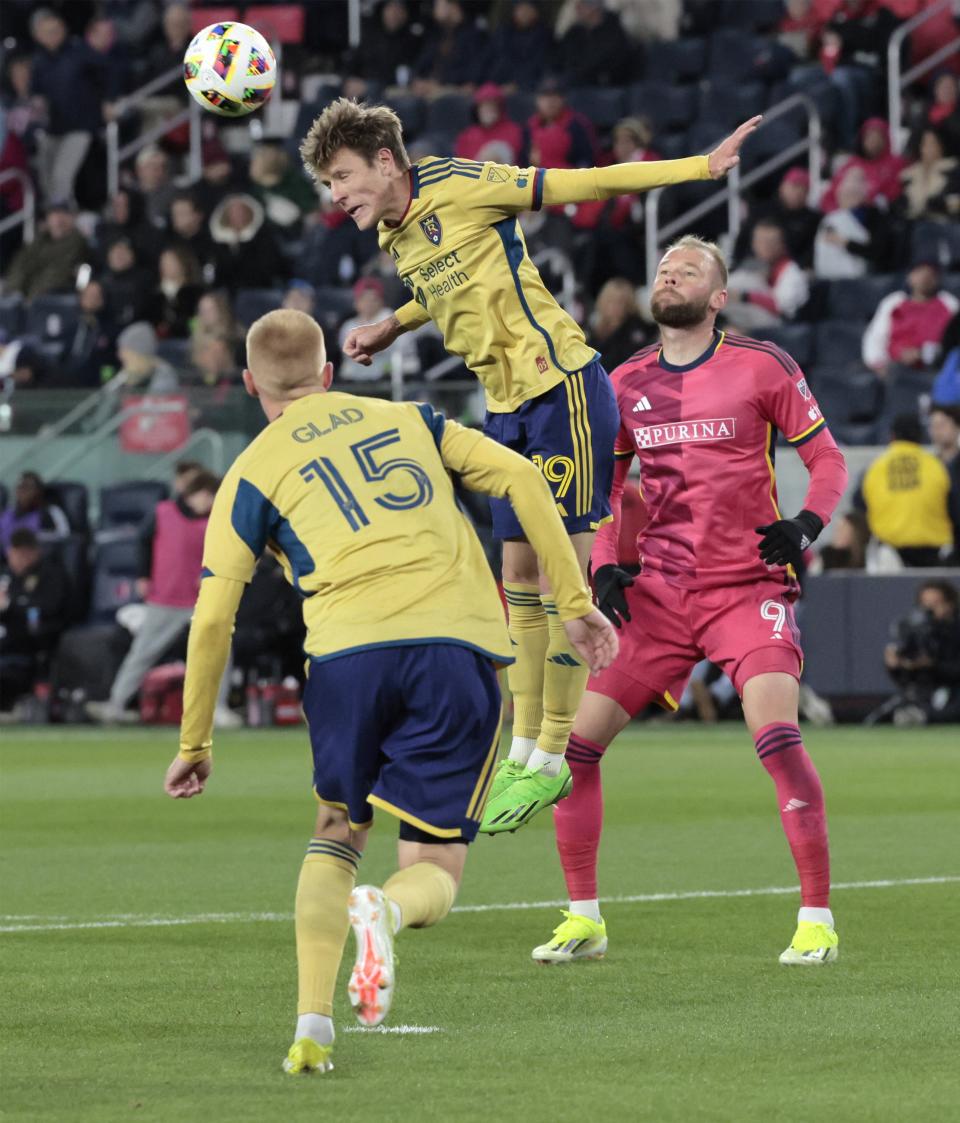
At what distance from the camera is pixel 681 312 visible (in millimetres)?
8297

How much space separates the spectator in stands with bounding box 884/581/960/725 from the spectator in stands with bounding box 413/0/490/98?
9.74m

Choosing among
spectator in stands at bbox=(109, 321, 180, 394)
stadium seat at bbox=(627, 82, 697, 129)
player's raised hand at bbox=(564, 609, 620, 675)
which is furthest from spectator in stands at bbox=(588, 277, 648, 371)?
player's raised hand at bbox=(564, 609, 620, 675)

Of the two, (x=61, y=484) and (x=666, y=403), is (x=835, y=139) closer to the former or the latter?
(x=61, y=484)

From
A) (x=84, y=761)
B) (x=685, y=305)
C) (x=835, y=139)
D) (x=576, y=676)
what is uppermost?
(x=835, y=139)

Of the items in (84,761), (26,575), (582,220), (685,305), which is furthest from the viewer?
(582,220)

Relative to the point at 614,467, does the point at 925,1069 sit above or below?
below

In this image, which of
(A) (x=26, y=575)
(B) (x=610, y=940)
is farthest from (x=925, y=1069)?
(A) (x=26, y=575)

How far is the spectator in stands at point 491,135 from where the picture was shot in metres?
24.2

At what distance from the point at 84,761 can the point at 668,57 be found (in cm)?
1201

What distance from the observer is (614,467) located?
866 centimetres

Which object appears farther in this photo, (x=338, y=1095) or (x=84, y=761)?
(x=84, y=761)

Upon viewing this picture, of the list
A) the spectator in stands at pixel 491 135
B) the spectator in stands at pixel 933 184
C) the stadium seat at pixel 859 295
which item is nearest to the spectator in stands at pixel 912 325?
the stadium seat at pixel 859 295

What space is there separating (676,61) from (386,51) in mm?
3400

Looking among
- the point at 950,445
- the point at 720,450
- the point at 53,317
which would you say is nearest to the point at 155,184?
the point at 53,317
